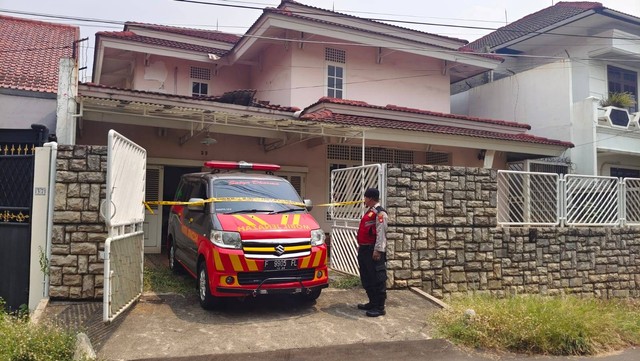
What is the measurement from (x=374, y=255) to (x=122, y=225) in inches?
132

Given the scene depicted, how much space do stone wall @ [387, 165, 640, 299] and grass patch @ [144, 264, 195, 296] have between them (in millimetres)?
3393

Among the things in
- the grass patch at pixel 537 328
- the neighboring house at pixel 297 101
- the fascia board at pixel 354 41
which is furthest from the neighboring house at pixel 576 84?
the grass patch at pixel 537 328

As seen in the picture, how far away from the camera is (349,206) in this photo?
30.3ft

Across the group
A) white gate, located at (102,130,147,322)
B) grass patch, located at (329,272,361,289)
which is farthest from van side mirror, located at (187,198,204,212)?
grass patch, located at (329,272,361,289)

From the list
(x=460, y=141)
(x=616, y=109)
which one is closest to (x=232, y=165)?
(x=460, y=141)

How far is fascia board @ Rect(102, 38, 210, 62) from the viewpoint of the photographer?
46.2ft

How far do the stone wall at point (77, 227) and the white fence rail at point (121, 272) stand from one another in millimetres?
542

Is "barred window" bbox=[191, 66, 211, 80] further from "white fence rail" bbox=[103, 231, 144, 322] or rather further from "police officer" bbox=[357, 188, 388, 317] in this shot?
"police officer" bbox=[357, 188, 388, 317]

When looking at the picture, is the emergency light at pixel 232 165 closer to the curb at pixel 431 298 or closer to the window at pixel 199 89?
the curb at pixel 431 298

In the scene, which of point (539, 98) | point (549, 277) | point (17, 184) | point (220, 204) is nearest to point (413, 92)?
point (539, 98)

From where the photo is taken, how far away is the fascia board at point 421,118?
12279mm

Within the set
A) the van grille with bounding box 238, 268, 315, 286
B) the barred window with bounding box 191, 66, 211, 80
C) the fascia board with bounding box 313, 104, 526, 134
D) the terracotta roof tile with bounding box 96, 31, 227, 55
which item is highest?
the terracotta roof tile with bounding box 96, 31, 227, 55

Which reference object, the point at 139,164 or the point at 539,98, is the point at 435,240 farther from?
the point at 539,98

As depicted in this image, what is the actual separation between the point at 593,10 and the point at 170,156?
46.1 feet
